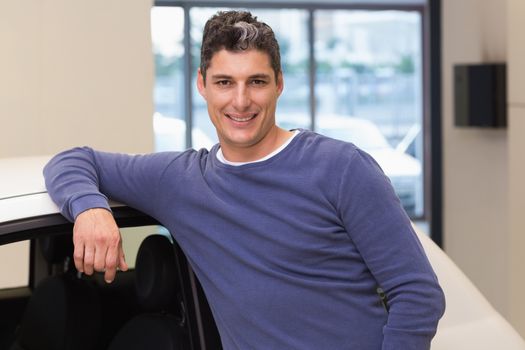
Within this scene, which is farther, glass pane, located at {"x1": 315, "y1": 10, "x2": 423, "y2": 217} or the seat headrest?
glass pane, located at {"x1": 315, "y1": 10, "x2": 423, "y2": 217}

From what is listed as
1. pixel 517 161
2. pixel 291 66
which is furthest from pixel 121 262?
pixel 291 66

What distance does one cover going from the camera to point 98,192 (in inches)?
92.7

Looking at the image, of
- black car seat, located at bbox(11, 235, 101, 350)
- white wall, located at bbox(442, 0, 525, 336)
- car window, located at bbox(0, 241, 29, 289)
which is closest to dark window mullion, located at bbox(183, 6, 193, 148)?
white wall, located at bbox(442, 0, 525, 336)

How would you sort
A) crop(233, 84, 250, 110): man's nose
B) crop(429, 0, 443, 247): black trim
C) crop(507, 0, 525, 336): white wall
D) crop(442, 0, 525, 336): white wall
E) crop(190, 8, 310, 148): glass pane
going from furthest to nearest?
crop(190, 8, 310, 148): glass pane
crop(429, 0, 443, 247): black trim
crop(442, 0, 525, 336): white wall
crop(507, 0, 525, 336): white wall
crop(233, 84, 250, 110): man's nose

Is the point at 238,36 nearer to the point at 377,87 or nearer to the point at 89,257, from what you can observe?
the point at 89,257

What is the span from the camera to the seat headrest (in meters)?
2.42

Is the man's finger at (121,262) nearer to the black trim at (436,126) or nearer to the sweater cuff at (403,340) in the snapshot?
the sweater cuff at (403,340)

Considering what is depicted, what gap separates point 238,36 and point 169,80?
10081 millimetres

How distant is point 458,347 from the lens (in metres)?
2.59

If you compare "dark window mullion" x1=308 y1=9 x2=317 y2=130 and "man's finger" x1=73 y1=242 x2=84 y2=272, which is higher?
"dark window mullion" x1=308 y1=9 x2=317 y2=130

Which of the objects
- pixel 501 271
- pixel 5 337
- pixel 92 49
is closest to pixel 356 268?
pixel 5 337

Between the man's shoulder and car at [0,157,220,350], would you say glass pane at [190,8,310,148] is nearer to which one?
car at [0,157,220,350]

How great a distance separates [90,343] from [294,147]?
0.98m

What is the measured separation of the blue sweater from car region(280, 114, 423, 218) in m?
10.7
